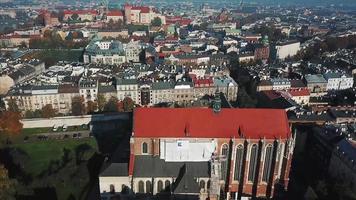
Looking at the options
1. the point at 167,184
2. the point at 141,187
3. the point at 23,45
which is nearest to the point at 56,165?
the point at 141,187

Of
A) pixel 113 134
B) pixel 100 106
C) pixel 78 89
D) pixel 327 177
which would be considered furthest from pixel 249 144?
pixel 78 89

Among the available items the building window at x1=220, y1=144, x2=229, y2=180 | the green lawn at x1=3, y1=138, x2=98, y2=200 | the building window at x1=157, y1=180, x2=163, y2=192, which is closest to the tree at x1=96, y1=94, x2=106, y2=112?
the green lawn at x1=3, y1=138, x2=98, y2=200

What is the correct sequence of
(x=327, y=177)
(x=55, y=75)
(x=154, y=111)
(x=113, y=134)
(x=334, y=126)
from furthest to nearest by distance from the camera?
(x=55, y=75), (x=113, y=134), (x=334, y=126), (x=327, y=177), (x=154, y=111)

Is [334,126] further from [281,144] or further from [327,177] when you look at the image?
[281,144]

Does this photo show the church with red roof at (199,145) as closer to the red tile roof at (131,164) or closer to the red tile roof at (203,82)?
the red tile roof at (131,164)

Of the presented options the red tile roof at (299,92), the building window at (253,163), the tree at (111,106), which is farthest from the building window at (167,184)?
the red tile roof at (299,92)

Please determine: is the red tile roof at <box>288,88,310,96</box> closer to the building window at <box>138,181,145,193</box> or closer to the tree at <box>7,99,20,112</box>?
the building window at <box>138,181,145,193</box>

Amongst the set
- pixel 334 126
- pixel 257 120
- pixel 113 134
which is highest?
pixel 257 120
